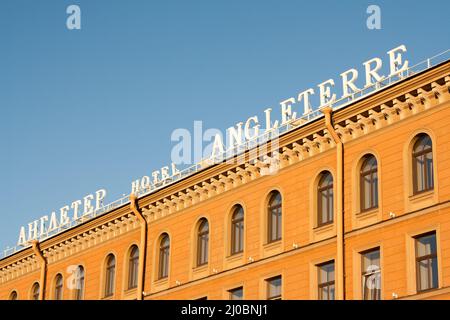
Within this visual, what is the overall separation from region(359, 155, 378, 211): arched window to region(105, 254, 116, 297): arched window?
16212mm

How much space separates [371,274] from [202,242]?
10.4 metres

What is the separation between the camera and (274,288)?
1460 inches

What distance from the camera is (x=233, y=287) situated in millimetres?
38594

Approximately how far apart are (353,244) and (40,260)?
23.2 meters

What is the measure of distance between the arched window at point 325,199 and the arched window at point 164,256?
9.90m

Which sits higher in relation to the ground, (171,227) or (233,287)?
(171,227)

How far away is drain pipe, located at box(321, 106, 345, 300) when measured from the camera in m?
33.3

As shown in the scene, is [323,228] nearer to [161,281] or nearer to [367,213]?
[367,213]

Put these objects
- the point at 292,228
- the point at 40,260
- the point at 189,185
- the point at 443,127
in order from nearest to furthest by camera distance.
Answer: the point at 443,127
the point at 292,228
the point at 189,185
the point at 40,260

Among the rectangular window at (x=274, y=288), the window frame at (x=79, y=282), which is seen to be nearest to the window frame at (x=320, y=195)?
the rectangular window at (x=274, y=288)
